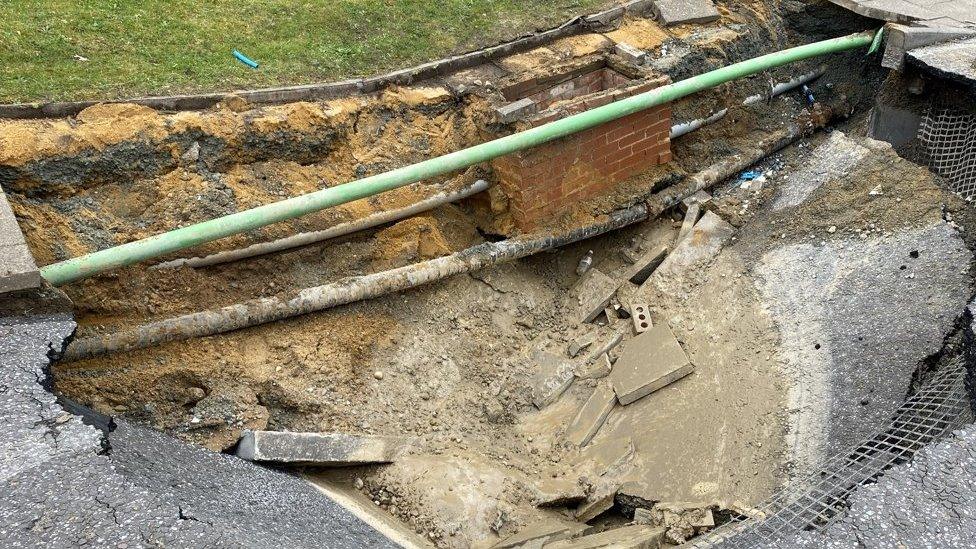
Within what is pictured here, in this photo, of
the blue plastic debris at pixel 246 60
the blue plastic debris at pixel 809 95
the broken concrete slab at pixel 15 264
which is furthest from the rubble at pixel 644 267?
the broken concrete slab at pixel 15 264

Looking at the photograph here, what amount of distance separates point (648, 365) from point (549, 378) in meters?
0.75

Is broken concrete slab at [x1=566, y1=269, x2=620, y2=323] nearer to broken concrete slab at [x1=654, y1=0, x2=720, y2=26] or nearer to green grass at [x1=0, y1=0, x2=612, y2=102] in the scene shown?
green grass at [x1=0, y1=0, x2=612, y2=102]

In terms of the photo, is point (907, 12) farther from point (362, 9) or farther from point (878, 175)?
point (362, 9)

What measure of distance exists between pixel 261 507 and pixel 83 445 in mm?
933

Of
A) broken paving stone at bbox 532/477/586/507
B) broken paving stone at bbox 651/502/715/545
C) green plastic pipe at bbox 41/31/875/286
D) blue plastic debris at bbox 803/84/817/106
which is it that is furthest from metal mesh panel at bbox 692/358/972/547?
blue plastic debris at bbox 803/84/817/106

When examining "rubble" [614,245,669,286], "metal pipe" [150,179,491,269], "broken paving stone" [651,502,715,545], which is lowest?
"broken paving stone" [651,502,715,545]

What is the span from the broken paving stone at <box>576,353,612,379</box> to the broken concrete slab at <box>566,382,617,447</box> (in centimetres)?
14

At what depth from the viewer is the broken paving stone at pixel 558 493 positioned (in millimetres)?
5199

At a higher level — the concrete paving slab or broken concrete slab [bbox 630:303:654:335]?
the concrete paving slab

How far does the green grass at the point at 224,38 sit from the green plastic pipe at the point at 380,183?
1802mm

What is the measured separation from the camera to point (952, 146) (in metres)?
6.50

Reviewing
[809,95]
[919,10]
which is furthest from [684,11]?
[919,10]

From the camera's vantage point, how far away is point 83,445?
3.90 meters

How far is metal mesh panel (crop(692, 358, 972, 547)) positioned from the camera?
4004 millimetres
